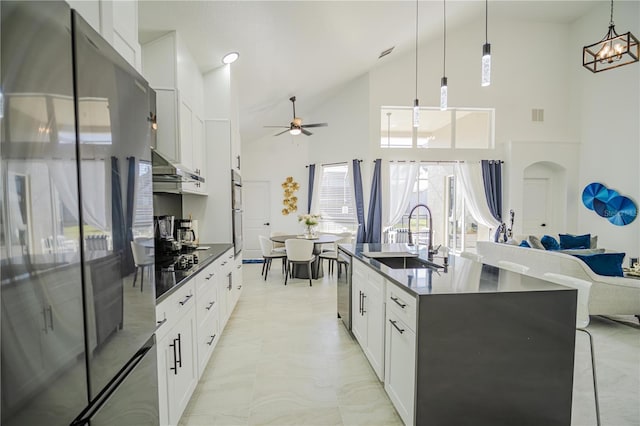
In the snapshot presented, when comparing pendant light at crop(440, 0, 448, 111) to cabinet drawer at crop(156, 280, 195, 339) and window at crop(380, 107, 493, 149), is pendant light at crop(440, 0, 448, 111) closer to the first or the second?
window at crop(380, 107, 493, 149)

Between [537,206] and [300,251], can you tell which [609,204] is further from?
[300,251]

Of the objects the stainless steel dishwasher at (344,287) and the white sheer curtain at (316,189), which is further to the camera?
the white sheer curtain at (316,189)

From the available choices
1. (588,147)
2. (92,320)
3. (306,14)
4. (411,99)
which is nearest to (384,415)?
(92,320)

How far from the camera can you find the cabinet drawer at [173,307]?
1561mm

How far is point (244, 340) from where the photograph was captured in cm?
320

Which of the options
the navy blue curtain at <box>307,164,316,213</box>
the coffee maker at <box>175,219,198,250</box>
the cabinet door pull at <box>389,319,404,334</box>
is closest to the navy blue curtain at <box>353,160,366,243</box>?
the navy blue curtain at <box>307,164,316,213</box>

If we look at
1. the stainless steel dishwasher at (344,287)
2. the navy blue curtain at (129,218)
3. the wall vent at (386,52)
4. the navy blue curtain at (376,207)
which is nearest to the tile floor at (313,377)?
the stainless steel dishwasher at (344,287)

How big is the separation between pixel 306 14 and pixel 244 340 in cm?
362

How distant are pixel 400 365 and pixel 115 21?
7.87ft

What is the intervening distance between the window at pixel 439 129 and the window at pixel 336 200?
120 centimetres

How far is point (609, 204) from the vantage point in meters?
6.05

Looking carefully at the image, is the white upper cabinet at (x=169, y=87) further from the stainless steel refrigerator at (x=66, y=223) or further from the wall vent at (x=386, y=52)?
the wall vent at (x=386, y=52)

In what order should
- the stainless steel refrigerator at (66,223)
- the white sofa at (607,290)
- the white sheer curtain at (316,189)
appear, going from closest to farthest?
the stainless steel refrigerator at (66,223)
the white sofa at (607,290)
the white sheer curtain at (316,189)

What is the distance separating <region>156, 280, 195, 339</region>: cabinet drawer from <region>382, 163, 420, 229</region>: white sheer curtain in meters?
5.04
